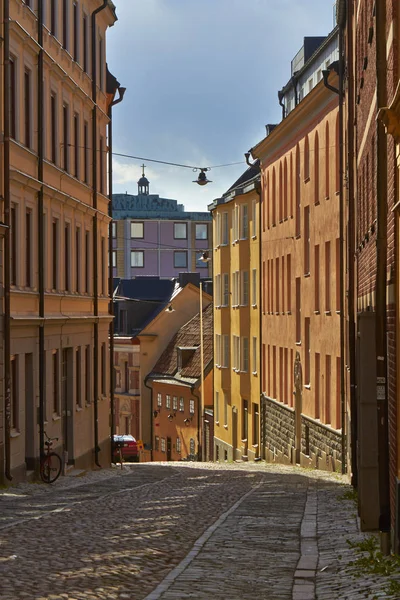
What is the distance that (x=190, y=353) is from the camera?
237 ft

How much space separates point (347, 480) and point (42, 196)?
9358mm

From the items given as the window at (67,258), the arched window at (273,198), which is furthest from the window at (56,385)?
the arched window at (273,198)

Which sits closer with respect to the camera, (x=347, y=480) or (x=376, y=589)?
(x=376, y=589)

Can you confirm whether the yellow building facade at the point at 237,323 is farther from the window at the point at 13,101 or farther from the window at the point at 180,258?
the window at the point at 180,258

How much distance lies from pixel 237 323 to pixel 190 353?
15555 mm

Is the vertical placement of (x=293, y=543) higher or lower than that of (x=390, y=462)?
lower

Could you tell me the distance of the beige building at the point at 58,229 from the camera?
2708 centimetres

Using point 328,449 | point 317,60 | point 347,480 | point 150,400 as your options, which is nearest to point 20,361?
point 347,480

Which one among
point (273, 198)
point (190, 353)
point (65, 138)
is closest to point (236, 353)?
point (273, 198)

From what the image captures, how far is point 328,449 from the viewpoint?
37.0 m

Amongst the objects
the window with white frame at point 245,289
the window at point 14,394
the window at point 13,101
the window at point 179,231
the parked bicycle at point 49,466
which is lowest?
the parked bicycle at point 49,466

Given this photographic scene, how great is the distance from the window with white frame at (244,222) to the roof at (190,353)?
13.0 m

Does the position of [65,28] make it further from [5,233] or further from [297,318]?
[297,318]

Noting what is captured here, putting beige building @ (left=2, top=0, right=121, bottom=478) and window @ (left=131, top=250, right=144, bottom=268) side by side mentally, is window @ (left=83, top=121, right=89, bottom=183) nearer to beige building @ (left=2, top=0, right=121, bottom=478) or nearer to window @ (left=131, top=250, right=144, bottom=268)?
beige building @ (left=2, top=0, right=121, bottom=478)
